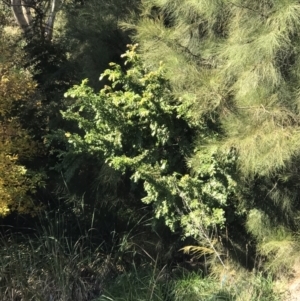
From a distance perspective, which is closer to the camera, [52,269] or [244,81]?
[244,81]

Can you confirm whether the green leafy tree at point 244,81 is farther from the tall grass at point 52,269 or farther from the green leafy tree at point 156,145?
the tall grass at point 52,269

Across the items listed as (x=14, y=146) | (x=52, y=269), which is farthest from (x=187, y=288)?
(x=14, y=146)

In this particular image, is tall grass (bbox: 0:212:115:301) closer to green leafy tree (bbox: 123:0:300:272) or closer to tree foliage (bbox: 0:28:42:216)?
tree foliage (bbox: 0:28:42:216)

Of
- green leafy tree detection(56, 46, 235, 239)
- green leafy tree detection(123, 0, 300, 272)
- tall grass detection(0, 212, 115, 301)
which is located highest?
green leafy tree detection(123, 0, 300, 272)

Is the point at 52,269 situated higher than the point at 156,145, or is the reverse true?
the point at 156,145

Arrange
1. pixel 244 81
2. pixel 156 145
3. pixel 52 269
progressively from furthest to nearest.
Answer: pixel 156 145
pixel 52 269
pixel 244 81

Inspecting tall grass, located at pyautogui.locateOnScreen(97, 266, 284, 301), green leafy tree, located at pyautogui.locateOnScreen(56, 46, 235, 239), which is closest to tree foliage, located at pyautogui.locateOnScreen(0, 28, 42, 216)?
Result: green leafy tree, located at pyautogui.locateOnScreen(56, 46, 235, 239)

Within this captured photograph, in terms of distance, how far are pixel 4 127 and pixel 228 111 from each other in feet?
7.49

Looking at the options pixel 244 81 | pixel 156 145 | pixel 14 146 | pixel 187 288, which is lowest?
pixel 187 288

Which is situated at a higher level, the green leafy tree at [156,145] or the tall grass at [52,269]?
the green leafy tree at [156,145]

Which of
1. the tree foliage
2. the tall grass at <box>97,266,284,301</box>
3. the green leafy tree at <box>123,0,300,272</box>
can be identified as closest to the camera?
the green leafy tree at <box>123,0,300,272</box>

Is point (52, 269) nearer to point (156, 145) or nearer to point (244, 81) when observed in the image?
point (156, 145)

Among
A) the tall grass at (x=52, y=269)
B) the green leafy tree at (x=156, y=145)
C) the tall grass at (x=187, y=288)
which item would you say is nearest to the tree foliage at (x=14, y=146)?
the tall grass at (x=52, y=269)

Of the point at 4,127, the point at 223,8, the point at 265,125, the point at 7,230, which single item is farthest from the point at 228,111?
the point at 7,230
